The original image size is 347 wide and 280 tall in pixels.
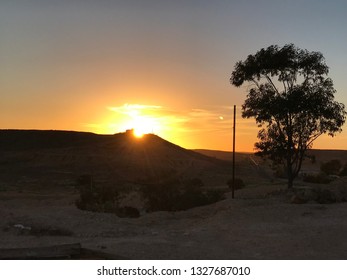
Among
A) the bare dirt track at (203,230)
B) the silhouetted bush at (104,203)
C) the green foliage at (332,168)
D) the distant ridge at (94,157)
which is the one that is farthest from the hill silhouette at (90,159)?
the bare dirt track at (203,230)

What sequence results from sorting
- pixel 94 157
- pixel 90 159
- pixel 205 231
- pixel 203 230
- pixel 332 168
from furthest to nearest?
pixel 94 157
pixel 90 159
pixel 332 168
pixel 203 230
pixel 205 231

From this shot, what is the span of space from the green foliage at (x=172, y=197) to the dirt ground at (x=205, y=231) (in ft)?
6.52

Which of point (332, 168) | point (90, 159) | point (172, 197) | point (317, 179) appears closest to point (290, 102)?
point (172, 197)

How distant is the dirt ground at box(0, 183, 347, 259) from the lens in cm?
1286

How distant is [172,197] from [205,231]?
9.52m

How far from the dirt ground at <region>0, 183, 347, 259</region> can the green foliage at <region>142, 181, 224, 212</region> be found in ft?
6.52

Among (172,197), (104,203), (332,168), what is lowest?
(104,203)

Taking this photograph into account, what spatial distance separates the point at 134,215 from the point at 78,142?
275 feet

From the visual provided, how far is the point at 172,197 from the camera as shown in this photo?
86.4ft

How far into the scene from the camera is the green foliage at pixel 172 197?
25.6m

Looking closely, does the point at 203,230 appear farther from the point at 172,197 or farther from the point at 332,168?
the point at 332,168

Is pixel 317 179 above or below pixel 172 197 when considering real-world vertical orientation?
above

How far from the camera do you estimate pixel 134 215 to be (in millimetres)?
22766

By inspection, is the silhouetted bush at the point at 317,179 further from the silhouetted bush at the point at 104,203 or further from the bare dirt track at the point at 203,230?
the silhouetted bush at the point at 104,203
